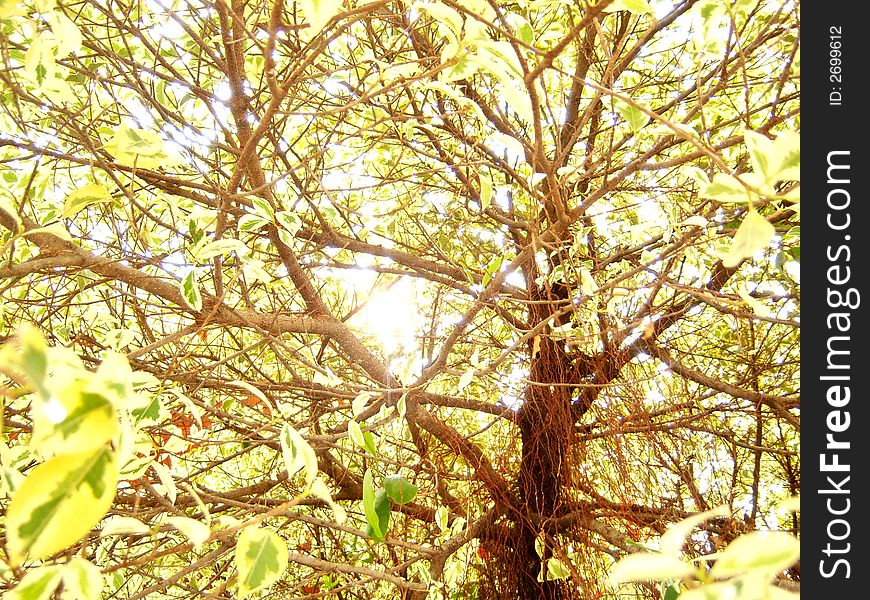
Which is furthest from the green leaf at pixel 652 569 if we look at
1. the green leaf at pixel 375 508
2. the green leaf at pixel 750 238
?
the green leaf at pixel 375 508

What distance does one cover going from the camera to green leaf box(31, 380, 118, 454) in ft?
1.11

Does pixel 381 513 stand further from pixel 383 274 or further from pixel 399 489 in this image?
pixel 383 274

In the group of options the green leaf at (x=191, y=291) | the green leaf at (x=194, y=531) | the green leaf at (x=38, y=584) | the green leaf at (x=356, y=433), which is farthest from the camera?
the green leaf at (x=356, y=433)

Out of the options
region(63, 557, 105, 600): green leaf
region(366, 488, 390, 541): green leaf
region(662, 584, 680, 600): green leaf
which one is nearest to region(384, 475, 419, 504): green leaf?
region(366, 488, 390, 541): green leaf

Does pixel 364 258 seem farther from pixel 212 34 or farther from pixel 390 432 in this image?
pixel 212 34

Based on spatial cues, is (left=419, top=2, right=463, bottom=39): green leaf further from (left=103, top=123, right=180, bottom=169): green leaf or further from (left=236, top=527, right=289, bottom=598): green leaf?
(left=236, top=527, right=289, bottom=598): green leaf

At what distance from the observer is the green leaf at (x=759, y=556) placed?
34cm

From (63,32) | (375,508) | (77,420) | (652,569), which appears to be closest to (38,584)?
(77,420)

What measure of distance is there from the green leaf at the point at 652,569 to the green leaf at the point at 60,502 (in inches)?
12.8

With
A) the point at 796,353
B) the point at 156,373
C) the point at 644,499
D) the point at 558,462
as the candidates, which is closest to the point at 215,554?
the point at 156,373

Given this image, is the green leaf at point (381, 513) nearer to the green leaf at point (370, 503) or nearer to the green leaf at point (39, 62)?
the green leaf at point (370, 503)

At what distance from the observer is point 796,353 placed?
7.98ft

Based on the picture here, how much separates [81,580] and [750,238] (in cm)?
69

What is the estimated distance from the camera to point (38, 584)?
1.41ft
